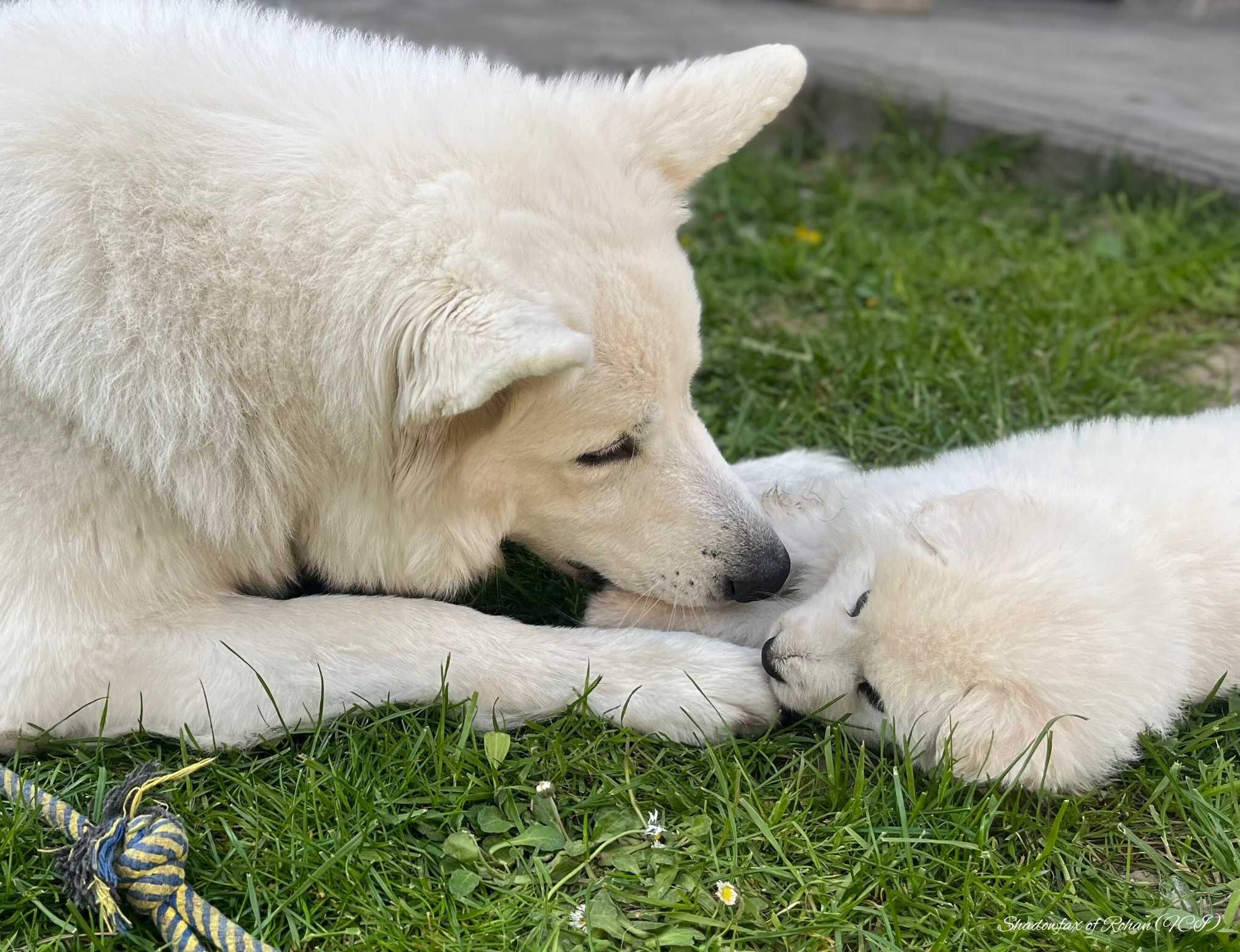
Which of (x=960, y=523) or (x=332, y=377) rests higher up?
(x=332, y=377)

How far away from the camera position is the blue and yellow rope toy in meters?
1.77

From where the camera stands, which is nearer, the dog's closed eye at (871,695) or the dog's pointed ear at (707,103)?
the dog's closed eye at (871,695)

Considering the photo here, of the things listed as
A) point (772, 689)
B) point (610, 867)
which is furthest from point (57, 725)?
point (772, 689)

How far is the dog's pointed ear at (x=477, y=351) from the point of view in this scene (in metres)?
1.68

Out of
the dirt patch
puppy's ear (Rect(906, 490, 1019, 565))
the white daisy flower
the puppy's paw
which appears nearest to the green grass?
the white daisy flower

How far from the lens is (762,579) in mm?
2359

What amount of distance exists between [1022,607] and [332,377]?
126 centimetres

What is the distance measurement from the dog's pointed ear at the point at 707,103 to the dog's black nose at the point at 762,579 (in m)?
0.81

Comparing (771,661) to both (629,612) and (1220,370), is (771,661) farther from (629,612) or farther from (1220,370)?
(1220,370)

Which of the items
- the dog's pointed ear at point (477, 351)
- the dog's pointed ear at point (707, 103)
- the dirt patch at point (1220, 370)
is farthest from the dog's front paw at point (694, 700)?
the dirt patch at point (1220, 370)

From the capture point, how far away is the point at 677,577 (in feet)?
7.68

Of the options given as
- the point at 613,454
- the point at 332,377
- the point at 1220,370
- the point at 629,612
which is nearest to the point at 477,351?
the point at 332,377

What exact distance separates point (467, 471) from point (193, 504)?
491mm

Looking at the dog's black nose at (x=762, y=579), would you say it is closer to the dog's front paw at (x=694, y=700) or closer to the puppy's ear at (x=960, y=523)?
the dog's front paw at (x=694, y=700)
